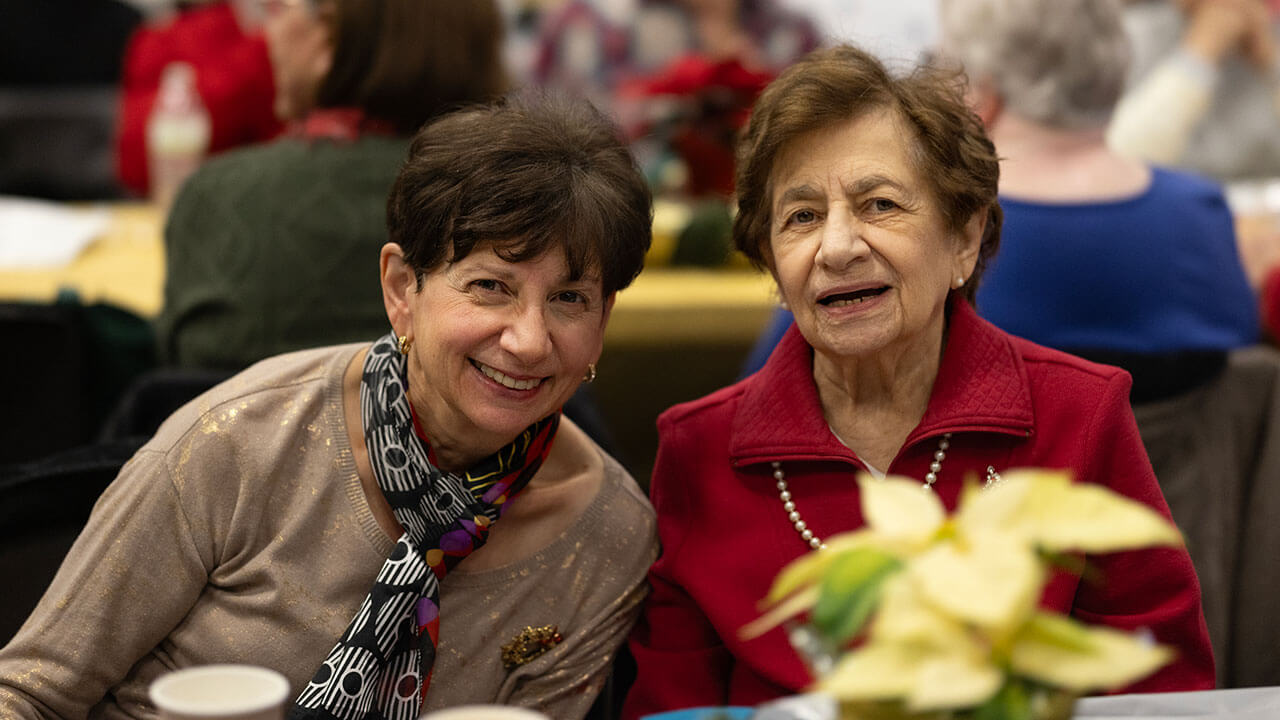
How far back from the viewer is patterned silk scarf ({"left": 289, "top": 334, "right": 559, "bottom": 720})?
150cm

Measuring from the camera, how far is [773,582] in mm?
1604

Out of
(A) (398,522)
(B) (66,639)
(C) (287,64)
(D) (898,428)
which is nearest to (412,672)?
(A) (398,522)

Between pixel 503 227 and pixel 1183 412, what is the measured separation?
4.47 ft

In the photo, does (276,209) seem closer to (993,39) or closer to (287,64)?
(287,64)

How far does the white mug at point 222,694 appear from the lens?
101 centimetres

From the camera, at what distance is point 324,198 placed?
2438mm

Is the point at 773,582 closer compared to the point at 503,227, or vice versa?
the point at 503,227

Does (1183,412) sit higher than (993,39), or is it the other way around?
(993,39)

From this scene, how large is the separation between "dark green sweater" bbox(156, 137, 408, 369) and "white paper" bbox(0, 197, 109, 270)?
37.8 inches

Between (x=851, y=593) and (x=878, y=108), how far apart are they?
35.0 inches


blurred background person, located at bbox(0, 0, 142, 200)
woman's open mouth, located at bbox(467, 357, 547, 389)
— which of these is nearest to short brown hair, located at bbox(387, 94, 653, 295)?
woman's open mouth, located at bbox(467, 357, 547, 389)

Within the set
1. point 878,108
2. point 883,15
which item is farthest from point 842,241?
point 883,15

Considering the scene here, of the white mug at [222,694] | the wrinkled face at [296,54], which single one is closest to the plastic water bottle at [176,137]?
the wrinkled face at [296,54]

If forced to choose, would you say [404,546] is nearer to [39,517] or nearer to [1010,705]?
[39,517]
